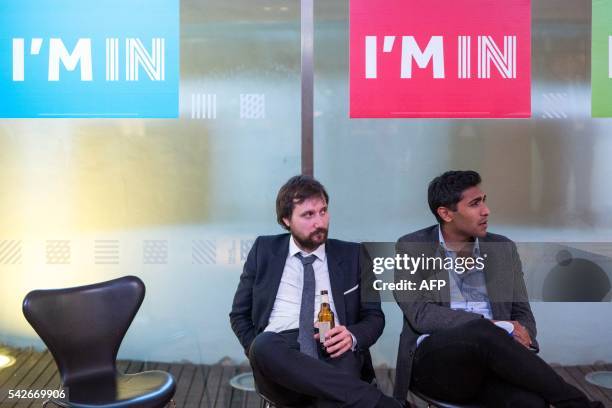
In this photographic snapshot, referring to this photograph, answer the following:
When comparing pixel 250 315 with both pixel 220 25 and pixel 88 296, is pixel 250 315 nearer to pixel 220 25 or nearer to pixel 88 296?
pixel 88 296

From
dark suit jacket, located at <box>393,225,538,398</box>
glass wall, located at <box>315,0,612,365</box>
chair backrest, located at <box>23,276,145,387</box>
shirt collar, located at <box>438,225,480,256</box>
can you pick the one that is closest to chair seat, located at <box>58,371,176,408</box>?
chair backrest, located at <box>23,276,145,387</box>

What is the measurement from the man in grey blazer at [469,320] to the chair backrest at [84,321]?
52.2 inches

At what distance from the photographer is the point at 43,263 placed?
4020 millimetres

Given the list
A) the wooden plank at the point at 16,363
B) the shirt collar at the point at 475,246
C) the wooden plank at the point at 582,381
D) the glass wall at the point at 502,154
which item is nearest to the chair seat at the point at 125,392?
the wooden plank at the point at 16,363

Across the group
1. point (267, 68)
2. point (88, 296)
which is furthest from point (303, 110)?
point (88, 296)

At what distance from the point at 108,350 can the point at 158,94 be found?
1344 mm

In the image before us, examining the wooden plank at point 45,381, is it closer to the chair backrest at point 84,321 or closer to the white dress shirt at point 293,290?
the chair backrest at point 84,321

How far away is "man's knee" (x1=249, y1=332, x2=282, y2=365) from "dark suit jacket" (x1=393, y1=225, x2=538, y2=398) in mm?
631

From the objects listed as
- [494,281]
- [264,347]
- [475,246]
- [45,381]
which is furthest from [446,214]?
[45,381]

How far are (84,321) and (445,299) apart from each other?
A: 66.5 inches

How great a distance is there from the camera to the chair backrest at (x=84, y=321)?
134 inches

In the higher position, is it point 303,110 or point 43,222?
point 303,110

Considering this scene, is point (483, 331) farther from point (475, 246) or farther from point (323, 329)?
point (475, 246)

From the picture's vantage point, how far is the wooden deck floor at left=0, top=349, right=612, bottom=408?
13.4ft
